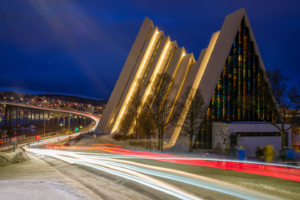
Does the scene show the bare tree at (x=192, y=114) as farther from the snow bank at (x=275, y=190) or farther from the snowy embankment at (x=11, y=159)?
the snow bank at (x=275, y=190)

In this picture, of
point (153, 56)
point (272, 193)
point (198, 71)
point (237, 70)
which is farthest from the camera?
point (153, 56)

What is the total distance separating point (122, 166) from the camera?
9531 mm

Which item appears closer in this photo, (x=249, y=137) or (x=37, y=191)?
(x=37, y=191)

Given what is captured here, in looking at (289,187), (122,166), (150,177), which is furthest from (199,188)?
(122,166)

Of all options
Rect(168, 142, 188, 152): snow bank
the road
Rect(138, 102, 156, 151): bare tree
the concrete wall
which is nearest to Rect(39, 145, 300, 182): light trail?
the road

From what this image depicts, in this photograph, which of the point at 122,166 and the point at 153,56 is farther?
the point at 153,56

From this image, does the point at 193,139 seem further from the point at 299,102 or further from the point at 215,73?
the point at 299,102

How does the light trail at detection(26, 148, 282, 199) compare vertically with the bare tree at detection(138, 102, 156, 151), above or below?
below

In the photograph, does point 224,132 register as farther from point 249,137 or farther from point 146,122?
point 146,122

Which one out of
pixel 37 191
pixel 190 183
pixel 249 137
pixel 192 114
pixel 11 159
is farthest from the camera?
pixel 249 137

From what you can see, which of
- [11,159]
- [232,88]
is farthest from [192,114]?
[11,159]

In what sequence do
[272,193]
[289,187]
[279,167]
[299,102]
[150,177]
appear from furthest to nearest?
[299,102] < [279,167] < [150,177] < [289,187] < [272,193]

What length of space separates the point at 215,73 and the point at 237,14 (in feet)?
22.5

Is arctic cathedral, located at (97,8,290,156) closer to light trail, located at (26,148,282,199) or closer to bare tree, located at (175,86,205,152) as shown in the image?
bare tree, located at (175,86,205,152)
